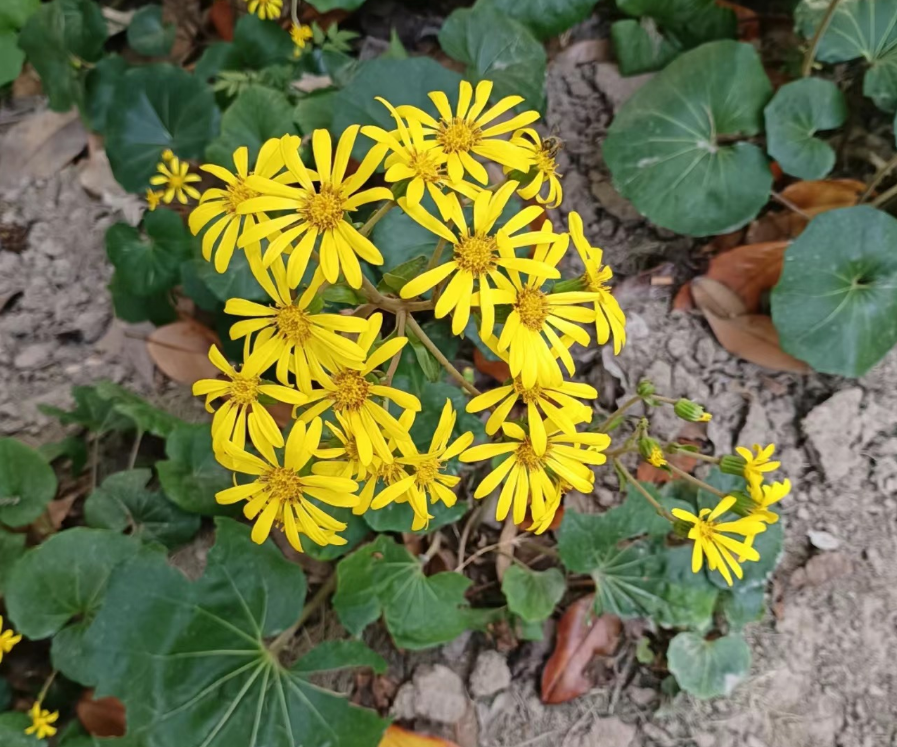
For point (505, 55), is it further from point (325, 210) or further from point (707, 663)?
point (707, 663)

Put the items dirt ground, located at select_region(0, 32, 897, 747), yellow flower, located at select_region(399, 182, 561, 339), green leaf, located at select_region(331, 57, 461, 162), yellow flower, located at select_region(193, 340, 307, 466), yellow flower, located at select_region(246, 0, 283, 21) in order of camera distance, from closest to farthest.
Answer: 1. yellow flower, located at select_region(399, 182, 561, 339)
2. yellow flower, located at select_region(193, 340, 307, 466)
3. dirt ground, located at select_region(0, 32, 897, 747)
4. green leaf, located at select_region(331, 57, 461, 162)
5. yellow flower, located at select_region(246, 0, 283, 21)

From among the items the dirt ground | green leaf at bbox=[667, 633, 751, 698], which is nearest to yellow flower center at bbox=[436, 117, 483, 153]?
the dirt ground

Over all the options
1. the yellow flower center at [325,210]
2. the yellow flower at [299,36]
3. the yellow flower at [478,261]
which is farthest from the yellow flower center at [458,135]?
the yellow flower at [299,36]

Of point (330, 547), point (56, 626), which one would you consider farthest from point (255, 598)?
point (56, 626)

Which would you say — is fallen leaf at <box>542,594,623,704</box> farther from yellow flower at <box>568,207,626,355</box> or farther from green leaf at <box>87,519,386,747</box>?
yellow flower at <box>568,207,626,355</box>

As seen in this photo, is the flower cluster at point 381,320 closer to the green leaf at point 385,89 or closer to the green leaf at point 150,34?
the green leaf at point 385,89

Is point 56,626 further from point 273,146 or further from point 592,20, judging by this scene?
point 592,20
